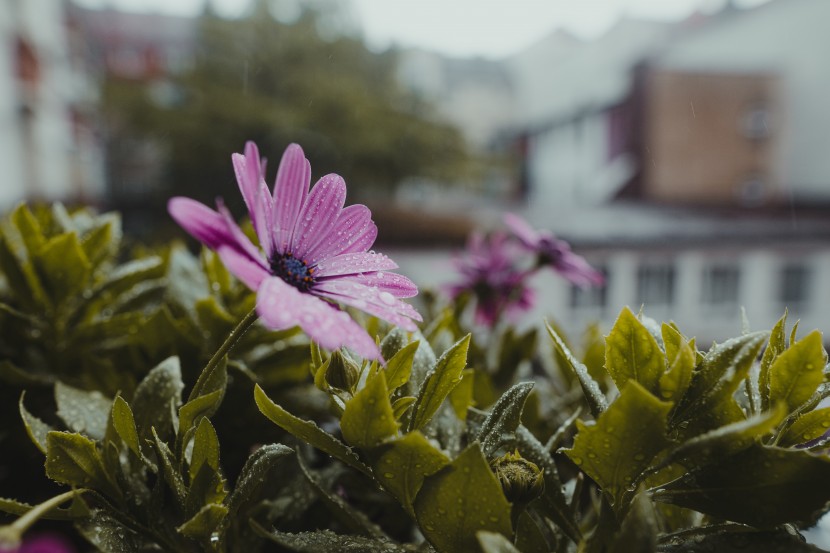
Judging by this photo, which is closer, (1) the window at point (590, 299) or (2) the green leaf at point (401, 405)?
(2) the green leaf at point (401, 405)

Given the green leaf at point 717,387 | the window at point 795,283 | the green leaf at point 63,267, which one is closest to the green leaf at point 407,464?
the green leaf at point 717,387

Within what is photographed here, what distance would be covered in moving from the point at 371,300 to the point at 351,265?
0.12ft

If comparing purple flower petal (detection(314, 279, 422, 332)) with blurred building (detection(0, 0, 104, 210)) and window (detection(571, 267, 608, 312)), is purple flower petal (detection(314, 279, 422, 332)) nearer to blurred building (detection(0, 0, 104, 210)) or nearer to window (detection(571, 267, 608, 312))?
window (detection(571, 267, 608, 312))

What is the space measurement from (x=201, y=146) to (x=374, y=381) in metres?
12.4

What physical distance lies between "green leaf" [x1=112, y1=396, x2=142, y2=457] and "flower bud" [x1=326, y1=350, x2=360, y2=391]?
0.33ft

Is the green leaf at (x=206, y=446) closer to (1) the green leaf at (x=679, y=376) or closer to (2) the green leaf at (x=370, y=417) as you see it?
(2) the green leaf at (x=370, y=417)

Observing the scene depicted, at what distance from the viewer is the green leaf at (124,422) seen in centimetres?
31

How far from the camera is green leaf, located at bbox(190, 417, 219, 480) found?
30 centimetres

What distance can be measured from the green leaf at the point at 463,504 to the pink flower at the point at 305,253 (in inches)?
2.3

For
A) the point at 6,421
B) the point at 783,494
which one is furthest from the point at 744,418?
the point at 6,421

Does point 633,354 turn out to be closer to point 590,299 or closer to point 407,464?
point 407,464

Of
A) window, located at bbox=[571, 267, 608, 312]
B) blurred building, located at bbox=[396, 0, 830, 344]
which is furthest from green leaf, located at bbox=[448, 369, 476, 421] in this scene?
window, located at bbox=[571, 267, 608, 312]

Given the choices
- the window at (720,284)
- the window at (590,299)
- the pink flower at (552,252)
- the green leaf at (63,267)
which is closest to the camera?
the green leaf at (63,267)

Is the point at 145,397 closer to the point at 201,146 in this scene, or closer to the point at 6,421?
the point at 6,421
